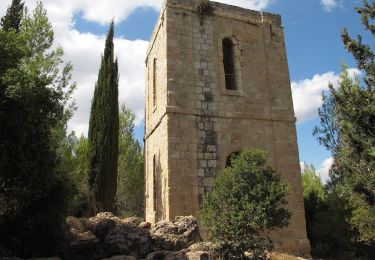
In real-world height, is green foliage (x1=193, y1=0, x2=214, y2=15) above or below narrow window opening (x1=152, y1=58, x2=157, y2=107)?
above

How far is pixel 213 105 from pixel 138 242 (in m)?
5.16

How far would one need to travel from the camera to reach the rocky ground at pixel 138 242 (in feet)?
26.1

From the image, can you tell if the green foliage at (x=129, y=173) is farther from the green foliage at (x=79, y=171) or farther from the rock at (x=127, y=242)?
the rock at (x=127, y=242)

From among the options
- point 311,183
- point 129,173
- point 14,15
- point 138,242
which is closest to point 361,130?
point 138,242

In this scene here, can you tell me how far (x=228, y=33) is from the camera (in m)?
12.9

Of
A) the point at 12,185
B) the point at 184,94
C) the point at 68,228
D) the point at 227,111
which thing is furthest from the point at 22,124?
the point at 227,111

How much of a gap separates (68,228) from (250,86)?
24.3 ft

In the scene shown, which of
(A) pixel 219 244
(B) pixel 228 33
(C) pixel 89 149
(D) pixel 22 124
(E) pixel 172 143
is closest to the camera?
(D) pixel 22 124

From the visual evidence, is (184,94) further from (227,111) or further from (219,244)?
(219,244)

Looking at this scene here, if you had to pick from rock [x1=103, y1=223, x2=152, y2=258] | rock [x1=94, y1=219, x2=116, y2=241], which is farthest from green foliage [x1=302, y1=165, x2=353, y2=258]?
rock [x1=94, y1=219, x2=116, y2=241]

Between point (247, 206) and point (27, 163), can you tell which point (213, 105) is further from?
point (27, 163)

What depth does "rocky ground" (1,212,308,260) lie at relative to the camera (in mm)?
7965

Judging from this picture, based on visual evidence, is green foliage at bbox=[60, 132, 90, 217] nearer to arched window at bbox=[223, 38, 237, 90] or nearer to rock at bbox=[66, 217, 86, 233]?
rock at bbox=[66, 217, 86, 233]

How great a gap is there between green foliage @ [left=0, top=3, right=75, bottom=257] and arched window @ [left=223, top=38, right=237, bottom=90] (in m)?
6.36
